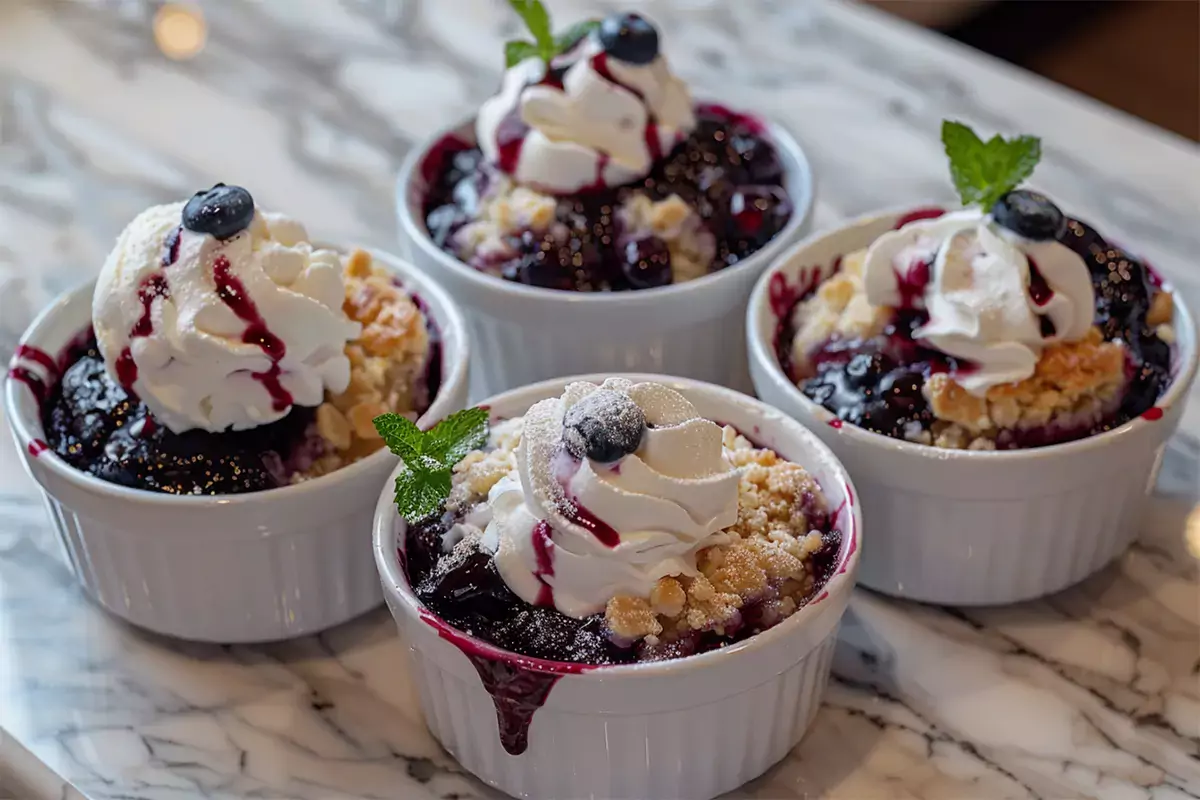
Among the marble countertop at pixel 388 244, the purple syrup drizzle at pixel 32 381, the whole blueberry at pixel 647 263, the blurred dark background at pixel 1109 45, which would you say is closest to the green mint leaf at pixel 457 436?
the marble countertop at pixel 388 244

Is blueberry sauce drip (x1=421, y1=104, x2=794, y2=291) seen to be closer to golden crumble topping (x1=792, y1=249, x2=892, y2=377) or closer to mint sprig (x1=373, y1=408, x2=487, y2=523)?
golden crumble topping (x1=792, y1=249, x2=892, y2=377)

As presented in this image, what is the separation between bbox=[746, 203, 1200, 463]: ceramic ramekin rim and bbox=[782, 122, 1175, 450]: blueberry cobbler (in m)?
0.02

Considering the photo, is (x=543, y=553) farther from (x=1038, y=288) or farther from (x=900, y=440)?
(x=1038, y=288)

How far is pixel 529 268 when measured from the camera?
2.07 metres

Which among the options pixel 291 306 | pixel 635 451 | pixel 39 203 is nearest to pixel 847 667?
pixel 635 451

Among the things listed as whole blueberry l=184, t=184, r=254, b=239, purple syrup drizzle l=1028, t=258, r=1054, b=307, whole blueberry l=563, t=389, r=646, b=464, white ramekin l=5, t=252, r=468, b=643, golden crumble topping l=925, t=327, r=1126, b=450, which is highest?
whole blueberry l=184, t=184, r=254, b=239

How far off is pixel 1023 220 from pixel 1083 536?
1.29ft

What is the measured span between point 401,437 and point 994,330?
2.32ft

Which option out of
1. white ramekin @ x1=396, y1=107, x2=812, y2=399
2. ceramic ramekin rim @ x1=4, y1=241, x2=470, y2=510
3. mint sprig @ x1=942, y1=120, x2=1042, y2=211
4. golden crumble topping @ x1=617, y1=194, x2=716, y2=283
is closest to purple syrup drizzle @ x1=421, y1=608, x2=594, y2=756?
ceramic ramekin rim @ x1=4, y1=241, x2=470, y2=510

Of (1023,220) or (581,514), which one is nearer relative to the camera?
(581,514)

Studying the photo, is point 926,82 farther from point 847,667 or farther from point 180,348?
point 180,348

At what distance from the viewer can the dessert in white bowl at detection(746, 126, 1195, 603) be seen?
5.79 ft

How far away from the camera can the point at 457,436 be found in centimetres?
168

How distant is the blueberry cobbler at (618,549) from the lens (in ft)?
4.91
